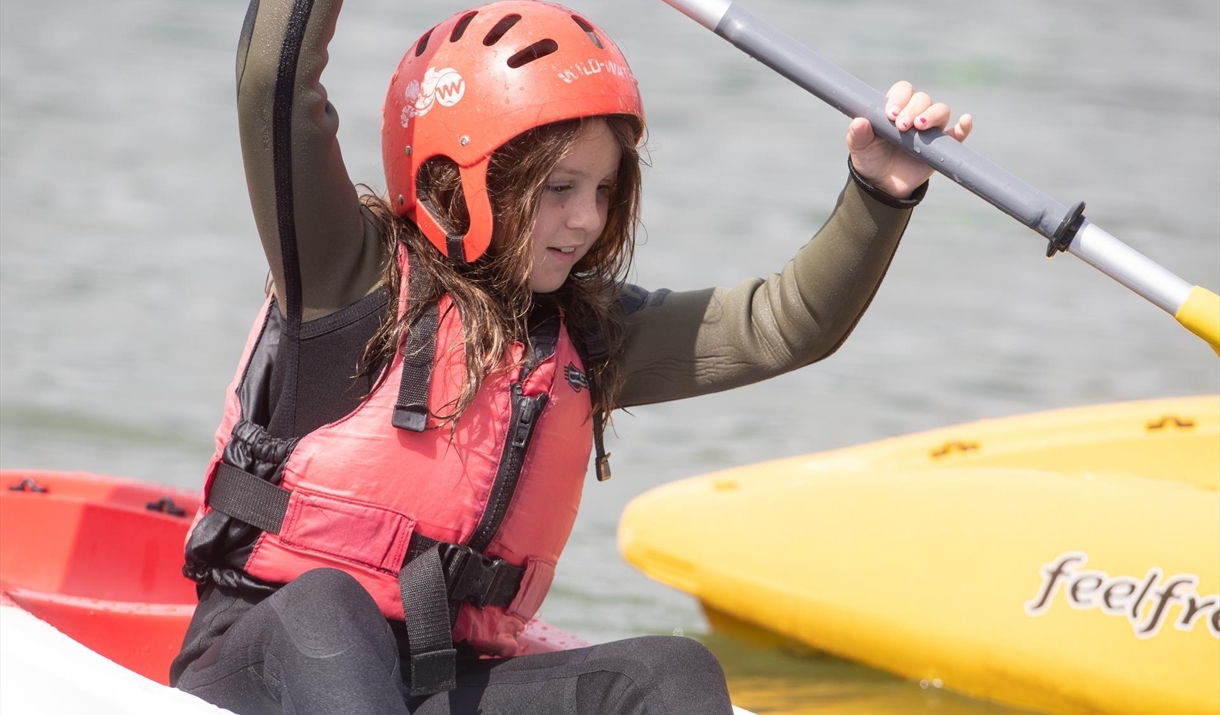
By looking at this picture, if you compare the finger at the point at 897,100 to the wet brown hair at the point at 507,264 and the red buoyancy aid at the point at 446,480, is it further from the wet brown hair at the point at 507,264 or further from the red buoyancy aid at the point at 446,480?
the red buoyancy aid at the point at 446,480

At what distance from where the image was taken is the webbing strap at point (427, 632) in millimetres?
1725

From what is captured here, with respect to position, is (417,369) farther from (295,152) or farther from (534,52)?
(534,52)

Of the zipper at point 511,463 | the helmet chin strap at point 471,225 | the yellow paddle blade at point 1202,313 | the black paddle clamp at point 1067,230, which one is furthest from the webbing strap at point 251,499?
Answer: the yellow paddle blade at point 1202,313

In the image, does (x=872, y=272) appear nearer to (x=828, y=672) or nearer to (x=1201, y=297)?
(x=1201, y=297)

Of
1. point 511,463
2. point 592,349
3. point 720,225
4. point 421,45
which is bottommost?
point 511,463

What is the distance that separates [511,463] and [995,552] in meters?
1.38

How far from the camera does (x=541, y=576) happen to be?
192 centimetres

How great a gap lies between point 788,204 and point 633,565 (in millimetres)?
3079

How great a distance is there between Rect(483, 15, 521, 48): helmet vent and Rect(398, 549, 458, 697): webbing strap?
626 millimetres

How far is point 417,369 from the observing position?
181 cm

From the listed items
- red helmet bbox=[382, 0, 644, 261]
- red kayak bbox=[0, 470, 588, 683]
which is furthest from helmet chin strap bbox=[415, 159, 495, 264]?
red kayak bbox=[0, 470, 588, 683]

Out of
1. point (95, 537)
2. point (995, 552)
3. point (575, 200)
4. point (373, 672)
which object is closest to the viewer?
point (373, 672)

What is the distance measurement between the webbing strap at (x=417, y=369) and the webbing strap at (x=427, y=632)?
0.58 ft

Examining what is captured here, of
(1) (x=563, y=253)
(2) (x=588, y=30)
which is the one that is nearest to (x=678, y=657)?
(1) (x=563, y=253)
